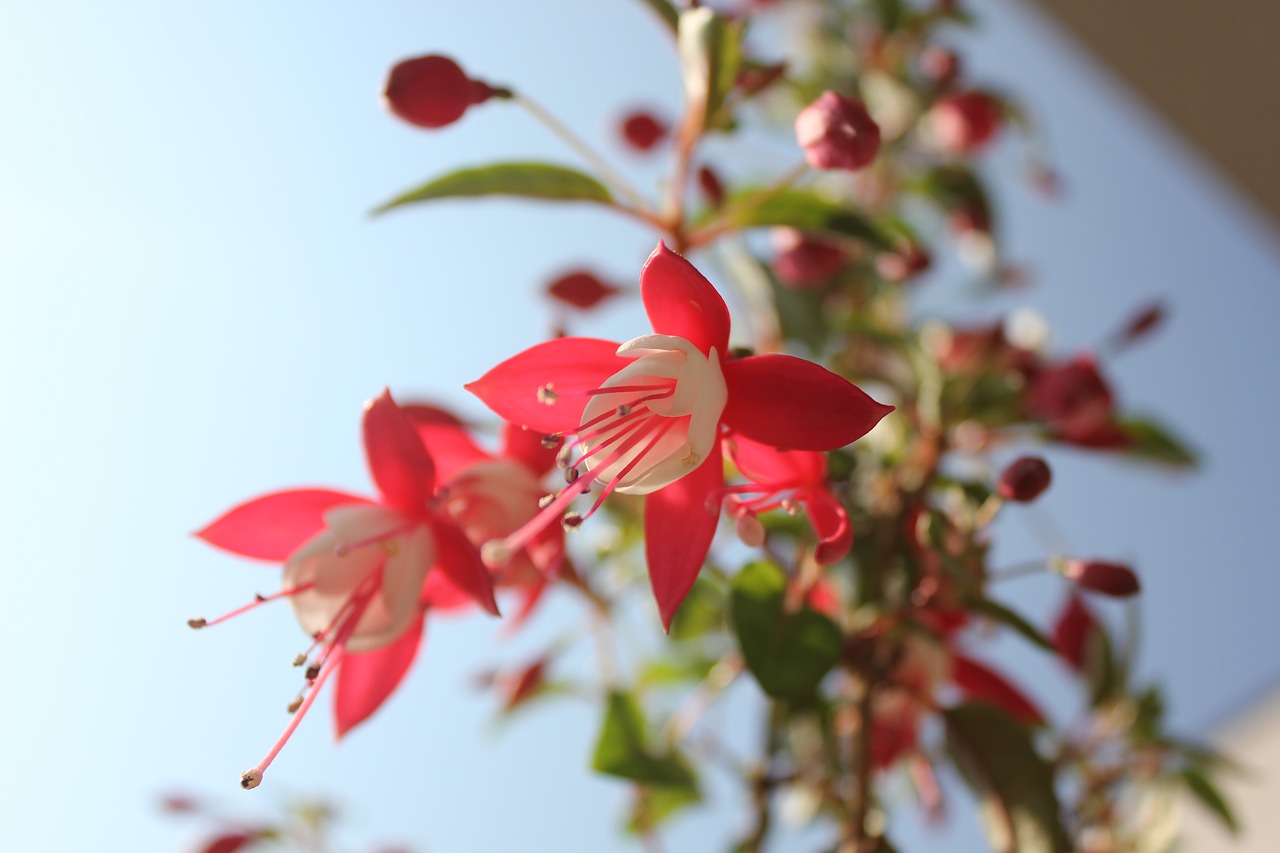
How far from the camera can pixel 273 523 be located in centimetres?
51

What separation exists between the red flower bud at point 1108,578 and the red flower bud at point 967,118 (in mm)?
725

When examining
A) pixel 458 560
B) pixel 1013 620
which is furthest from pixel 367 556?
pixel 1013 620

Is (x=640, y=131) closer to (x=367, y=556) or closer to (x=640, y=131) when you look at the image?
(x=640, y=131)

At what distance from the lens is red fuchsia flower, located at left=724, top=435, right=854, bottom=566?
458 millimetres

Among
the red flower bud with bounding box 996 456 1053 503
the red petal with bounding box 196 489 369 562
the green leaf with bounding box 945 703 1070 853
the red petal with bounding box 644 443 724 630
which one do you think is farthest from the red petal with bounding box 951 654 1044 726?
the red petal with bounding box 196 489 369 562

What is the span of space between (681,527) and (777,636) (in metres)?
0.15

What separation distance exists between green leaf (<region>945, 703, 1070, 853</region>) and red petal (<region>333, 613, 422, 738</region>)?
0.43 meters

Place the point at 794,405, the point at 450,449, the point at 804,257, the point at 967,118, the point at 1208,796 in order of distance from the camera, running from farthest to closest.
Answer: the point at 967,118, the point at 1208,796, the point at 804,257, the point at 450,449, the point at 794,405

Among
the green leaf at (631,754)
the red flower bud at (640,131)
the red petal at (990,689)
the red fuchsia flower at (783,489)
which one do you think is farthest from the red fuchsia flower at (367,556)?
the red flower bud at (640,131)

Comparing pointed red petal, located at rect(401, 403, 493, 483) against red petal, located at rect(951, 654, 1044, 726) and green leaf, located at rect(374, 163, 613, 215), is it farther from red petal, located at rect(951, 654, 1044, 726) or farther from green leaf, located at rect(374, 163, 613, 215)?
red petal, located at rect(951, 654, 1044, 726)

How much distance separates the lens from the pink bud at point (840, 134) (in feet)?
1.69

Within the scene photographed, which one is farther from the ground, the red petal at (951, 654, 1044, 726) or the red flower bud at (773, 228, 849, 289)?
the red flower bud at (773, 228, 849, 289)

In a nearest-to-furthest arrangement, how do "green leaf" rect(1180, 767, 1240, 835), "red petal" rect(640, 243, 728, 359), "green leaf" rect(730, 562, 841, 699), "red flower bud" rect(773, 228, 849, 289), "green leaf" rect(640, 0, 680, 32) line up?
"red petal" rect(640, 243, 728, 359) → "green leaf" rect(730, 562, 841, 699) → "green leaf" rect(640, 0, 680, 32) → "red flower bud" rect(773, 228, 849, 289) → "green leaf" rect(1180, 767, 1240, 835)

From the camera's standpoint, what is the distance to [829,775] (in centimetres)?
76
